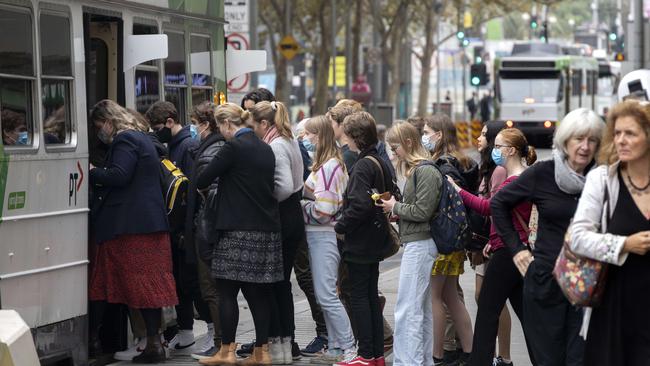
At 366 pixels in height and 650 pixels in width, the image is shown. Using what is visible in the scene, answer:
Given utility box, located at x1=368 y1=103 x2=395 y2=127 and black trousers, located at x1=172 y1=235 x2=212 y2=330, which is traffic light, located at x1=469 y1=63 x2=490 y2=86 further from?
black trousers, located at x1=172 y1=235 x2=212 y2=330

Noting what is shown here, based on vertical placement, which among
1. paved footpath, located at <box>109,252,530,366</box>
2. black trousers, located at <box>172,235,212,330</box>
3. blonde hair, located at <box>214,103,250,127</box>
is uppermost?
blonde hair, located at <box>214,103,250,127</box>

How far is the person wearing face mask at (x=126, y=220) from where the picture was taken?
9602 millimetres

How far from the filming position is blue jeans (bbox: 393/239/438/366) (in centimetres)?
897

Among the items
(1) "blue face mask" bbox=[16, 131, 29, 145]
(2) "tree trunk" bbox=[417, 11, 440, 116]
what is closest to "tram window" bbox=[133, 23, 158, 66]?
(1) "blue face mask" bbox=[16, 131, 29, 145]

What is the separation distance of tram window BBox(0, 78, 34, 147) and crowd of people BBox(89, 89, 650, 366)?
0.88m

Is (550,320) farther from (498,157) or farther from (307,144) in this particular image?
(307,144)

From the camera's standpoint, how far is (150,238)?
9.79m

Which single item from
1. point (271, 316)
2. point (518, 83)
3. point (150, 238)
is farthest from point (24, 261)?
point (518, 83)

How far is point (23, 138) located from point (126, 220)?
3.79 ft

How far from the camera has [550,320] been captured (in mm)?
6918

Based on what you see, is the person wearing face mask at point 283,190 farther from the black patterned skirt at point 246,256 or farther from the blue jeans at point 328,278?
the black patterned skirt at point 246,256

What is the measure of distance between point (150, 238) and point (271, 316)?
99 cm

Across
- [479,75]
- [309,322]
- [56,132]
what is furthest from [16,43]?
[479,75]

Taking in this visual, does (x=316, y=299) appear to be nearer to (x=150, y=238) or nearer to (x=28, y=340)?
(x=150, y=238)
